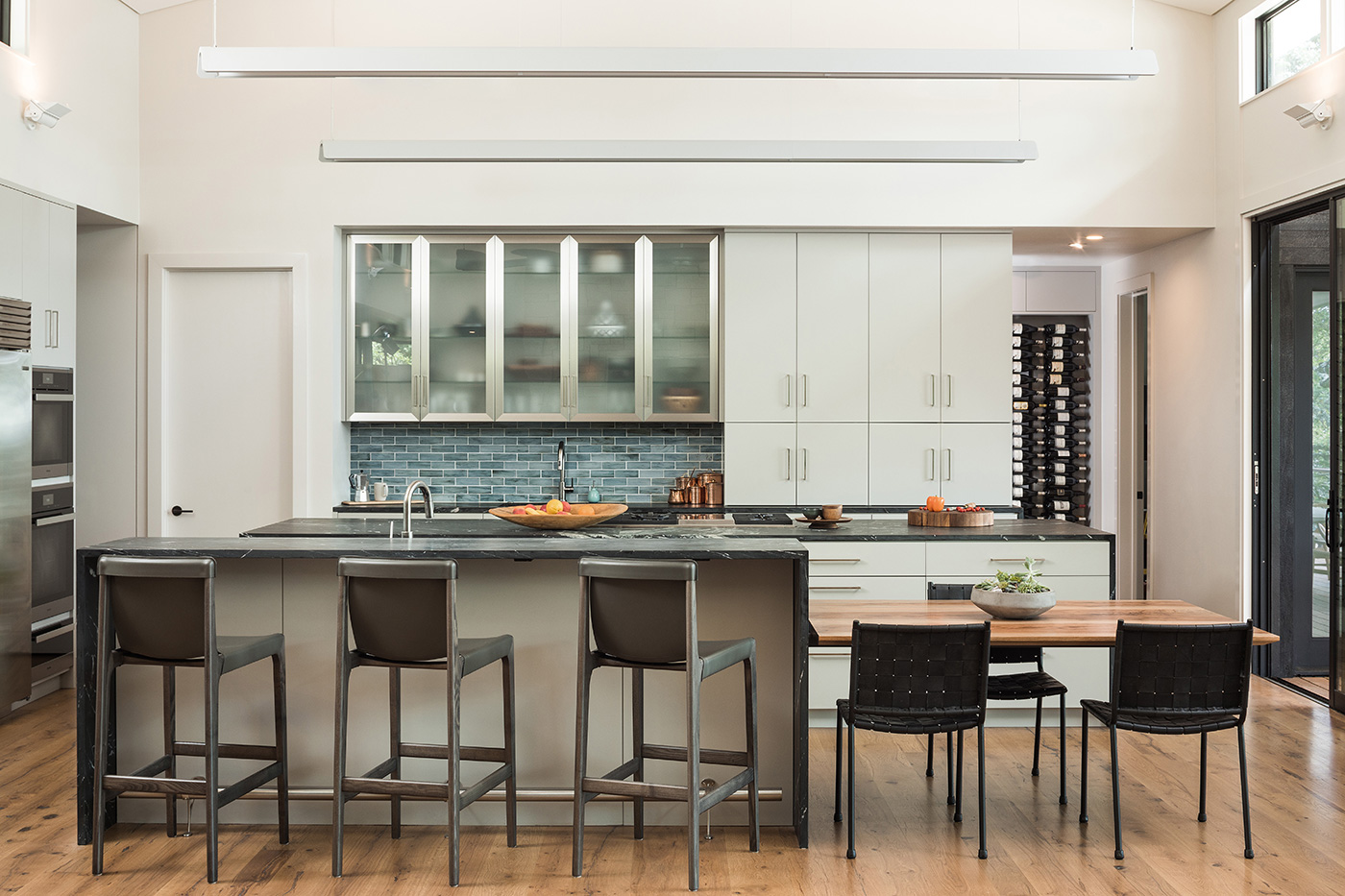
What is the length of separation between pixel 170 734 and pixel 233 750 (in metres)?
0.23

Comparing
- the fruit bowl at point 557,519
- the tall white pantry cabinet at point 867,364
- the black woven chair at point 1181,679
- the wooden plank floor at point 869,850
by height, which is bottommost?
the wooden plank floor at point 869,850

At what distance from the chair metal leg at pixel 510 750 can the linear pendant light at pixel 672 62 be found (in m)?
2.12

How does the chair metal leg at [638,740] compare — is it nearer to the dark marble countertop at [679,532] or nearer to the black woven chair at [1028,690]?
the dark marble countertop at [679,532]

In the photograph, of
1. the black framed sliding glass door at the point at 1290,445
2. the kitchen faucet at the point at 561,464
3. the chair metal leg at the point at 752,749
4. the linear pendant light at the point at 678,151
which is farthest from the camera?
the kitchen faucet at the point at 561,464

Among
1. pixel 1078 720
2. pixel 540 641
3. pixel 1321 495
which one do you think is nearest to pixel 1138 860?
pixel 1078 720

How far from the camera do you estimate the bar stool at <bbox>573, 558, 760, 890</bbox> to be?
293cm

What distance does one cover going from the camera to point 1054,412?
25.3 ft

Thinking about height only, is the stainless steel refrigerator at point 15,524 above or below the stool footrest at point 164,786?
above

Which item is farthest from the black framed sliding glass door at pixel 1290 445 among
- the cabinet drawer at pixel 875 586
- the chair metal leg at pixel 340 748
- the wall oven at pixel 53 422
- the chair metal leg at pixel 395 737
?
the wall oven at pixel 53 422

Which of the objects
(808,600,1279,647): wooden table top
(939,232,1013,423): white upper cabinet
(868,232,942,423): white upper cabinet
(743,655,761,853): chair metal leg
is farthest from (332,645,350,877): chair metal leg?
Result: (939,232,1013,423): white upper cabinet

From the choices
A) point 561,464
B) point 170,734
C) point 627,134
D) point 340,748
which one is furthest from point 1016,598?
point 627,134

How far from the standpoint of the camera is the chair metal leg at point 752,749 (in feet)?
10.4

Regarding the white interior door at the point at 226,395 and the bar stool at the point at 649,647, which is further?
the white interior door at the point at 226,395

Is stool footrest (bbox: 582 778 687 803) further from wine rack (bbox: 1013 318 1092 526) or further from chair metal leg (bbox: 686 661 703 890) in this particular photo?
wine rack (bbox: 1013 318 1092 526)
